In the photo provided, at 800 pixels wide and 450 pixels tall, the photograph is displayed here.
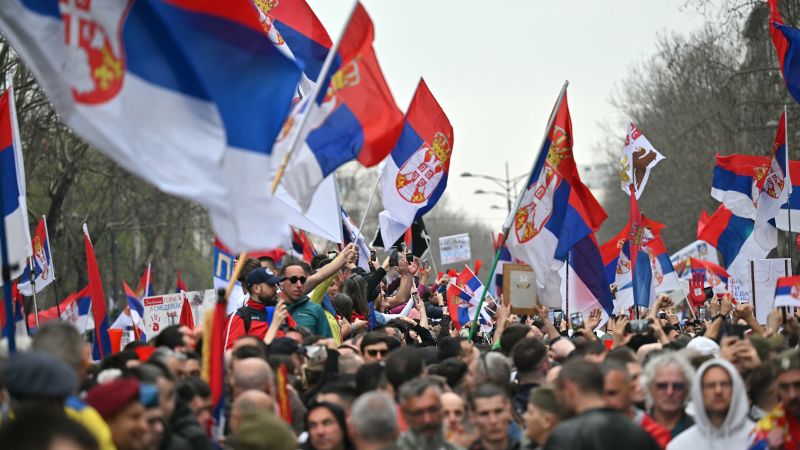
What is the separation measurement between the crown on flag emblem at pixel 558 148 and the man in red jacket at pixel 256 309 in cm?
271

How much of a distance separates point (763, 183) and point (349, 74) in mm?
9022

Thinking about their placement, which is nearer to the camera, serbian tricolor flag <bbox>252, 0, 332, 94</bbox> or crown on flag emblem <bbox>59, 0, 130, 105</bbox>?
crown on flag emblem <bbox>59, 0, 130, 105</bbox>

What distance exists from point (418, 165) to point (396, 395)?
609cm

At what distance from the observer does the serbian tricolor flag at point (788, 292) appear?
38.5ft

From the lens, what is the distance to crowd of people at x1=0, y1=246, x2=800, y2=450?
643 centimetres

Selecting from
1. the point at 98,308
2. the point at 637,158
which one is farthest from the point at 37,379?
the point at 637,158

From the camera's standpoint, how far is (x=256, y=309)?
1182cm

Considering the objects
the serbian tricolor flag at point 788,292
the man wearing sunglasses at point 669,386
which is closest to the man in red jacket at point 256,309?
the serbian tricolor flag at point 788,292

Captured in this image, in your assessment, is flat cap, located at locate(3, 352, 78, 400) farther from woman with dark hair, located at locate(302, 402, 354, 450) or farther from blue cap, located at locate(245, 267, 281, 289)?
blue cap, located at locate(245, 267, 281, 289)

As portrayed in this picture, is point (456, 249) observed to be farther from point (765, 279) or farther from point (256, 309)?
point (256, 309)

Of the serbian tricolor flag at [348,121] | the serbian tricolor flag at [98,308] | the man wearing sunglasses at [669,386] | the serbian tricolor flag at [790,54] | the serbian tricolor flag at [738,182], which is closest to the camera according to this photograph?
the man wearing sunglasses at [669,386]

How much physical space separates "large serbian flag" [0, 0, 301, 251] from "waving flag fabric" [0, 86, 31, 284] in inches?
136

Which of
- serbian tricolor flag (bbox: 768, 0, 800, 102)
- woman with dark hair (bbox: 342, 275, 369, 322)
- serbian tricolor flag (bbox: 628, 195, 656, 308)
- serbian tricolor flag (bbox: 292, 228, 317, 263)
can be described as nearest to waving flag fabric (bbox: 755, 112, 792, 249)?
serbian tricolor flag (bbox: 768, 0, 800, 102)

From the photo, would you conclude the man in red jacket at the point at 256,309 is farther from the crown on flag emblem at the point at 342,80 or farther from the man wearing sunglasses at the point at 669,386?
the man wearing sunglasses at the point at 669,386
